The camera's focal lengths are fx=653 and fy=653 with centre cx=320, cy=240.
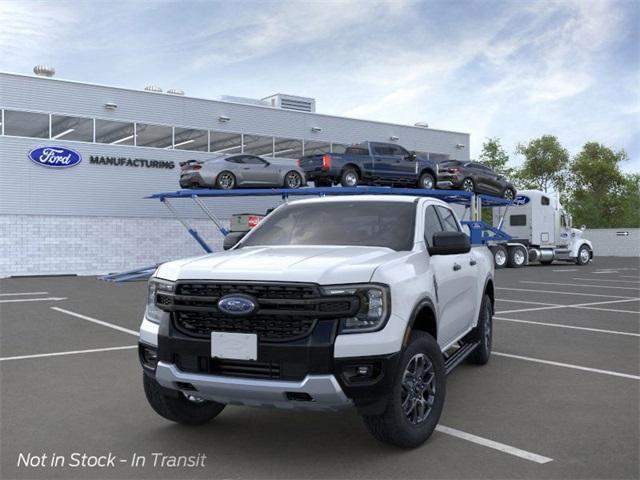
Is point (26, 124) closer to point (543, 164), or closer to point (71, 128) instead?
point (71, 128)

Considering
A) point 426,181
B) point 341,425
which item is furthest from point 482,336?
point 426,181

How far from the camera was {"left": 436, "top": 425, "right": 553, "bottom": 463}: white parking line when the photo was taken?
165 inches

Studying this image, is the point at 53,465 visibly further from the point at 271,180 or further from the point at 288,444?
the point at 271,180

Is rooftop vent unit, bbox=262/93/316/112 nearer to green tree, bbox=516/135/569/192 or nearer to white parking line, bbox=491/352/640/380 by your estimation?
white parking line, bbox=491/352/640/380

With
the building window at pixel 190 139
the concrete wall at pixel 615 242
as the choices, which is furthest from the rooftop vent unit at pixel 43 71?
the concrete wall at pixel 615 242

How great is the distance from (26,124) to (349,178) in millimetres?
13234

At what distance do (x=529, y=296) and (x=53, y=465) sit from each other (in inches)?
503

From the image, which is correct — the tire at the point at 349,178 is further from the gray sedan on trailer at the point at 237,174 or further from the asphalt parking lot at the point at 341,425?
the asphalt parking lot at the point at 341,425

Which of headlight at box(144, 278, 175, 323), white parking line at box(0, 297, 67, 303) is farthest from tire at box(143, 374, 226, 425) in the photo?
white parking line at box(0, 297, 67, 303)

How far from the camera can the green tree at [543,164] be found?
70.2m

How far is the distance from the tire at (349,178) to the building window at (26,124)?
12.5 meters

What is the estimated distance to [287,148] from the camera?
1307 inches

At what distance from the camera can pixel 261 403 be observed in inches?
154

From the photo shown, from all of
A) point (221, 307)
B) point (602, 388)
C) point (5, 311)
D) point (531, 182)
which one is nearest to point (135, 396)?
point (221, 307)
